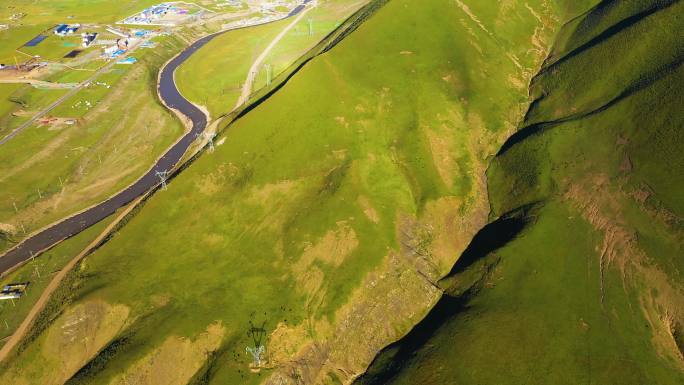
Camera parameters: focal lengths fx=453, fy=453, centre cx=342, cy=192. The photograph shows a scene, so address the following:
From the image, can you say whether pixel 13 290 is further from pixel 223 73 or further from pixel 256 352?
pixel 223 73

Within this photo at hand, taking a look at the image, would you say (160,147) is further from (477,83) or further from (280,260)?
(477,83)

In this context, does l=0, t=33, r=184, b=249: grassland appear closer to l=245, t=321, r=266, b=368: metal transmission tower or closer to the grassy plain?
the grassy plain

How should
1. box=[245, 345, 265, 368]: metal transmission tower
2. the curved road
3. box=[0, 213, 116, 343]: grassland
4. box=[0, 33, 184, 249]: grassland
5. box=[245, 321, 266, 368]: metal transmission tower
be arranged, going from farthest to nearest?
box=[0, 33, 184, 249]: grassland < the curved road < box=[0, 213, 116, 343]: grassland < box=[245, 321, 266, 368]: metal transmission tower < box=[245, 345, 265, 368]: metal transmission tower

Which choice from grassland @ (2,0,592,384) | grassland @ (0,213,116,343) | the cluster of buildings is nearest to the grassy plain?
grassland @ (2,0,592,384)

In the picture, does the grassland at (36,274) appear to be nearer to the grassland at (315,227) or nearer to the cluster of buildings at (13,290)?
the cluster of buildings at (13,290)

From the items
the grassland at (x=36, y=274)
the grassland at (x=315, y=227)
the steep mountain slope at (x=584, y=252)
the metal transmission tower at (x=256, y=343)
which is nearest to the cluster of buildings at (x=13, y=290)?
the grassland at (x=36, y=274)
